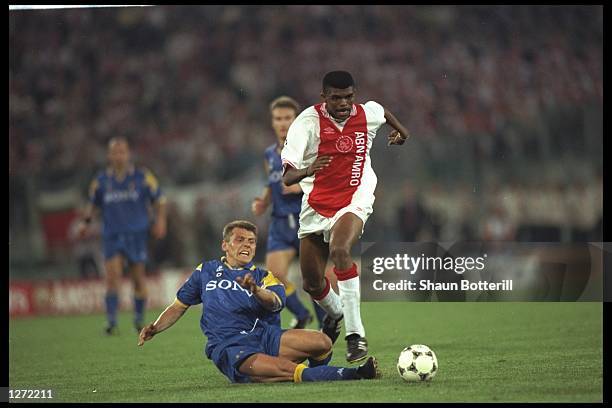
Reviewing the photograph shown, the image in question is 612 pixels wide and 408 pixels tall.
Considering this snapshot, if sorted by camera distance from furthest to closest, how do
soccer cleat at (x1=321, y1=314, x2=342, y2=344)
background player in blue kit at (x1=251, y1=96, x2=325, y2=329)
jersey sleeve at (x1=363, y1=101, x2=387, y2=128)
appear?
background player in blue kit at (x1=251, y1=96, x2=325, y2=329) < soccer cleat at (x1=321, y1=314, x2=342, y2=344) < jersey sleeve at (x1=363, y1=101, x2=387, y2=128)

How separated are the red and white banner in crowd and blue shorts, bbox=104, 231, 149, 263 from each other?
324cm

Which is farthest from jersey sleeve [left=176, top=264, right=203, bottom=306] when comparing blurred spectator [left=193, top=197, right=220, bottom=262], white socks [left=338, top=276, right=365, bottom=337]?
blurred spectator [left=193, top=197, right=220, bottom=262]

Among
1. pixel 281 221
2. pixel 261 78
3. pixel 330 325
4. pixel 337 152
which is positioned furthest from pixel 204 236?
pixel 337 152

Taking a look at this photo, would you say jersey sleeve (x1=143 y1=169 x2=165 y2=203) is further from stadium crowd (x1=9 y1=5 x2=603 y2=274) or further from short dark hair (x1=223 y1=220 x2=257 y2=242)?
short dark hair (x1=223 y1=220 x2=257 y2=242)

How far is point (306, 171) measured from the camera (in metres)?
5.87

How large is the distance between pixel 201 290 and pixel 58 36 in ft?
33.7

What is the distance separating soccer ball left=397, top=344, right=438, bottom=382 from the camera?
18.3 ft

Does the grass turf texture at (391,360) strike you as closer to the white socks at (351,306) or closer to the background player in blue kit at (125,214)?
the white socks at (351,306)

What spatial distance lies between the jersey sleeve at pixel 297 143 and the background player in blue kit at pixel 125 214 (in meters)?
4.70

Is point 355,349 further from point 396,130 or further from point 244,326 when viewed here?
point 396,130

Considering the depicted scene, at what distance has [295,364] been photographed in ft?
18.8

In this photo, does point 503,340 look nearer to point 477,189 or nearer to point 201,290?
point 201,290

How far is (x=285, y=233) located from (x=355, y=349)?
2.74m

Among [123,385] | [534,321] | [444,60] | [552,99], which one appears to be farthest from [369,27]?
[123,385]
